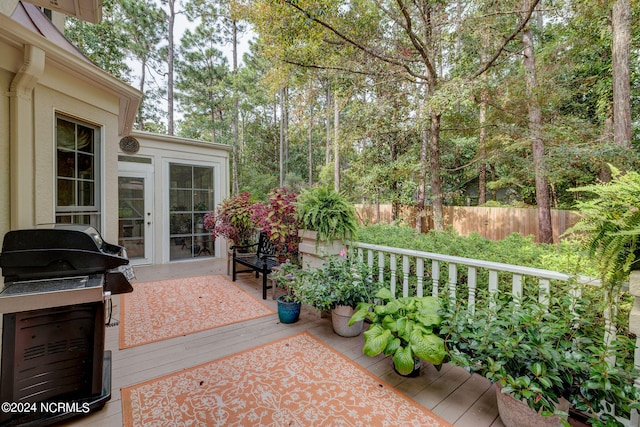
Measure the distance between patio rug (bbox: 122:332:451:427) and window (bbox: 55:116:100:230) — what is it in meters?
1.81

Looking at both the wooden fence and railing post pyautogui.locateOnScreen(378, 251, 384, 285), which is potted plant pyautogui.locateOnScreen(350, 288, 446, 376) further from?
the wooden fence

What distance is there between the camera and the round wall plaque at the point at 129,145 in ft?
17.1

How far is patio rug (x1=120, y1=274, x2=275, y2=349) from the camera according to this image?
2788mm

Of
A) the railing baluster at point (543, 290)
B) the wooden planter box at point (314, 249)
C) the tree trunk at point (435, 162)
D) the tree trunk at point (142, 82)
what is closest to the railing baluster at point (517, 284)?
the railing baluster at point (543, 290)

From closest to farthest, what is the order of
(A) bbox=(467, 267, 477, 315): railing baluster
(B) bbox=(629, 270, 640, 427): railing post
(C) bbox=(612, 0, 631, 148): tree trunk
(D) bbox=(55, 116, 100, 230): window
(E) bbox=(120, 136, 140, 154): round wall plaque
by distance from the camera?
(B) bbox=(629, 270, 640, 427): railing post
(A) bbox=(467, 267, 477, 315): railing baluster
(D) bbox=(55, 116, 100, 230): window
(E) bbox=(120, 136, 140, 154): round wall plaque
(C) bbox=(612, 0, 631, 148): tree trunk

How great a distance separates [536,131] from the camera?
20.6 ft

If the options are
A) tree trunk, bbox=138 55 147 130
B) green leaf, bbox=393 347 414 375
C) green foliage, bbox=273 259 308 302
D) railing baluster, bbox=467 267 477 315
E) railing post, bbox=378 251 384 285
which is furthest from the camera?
tree trunk, bbox=138 55 147 130

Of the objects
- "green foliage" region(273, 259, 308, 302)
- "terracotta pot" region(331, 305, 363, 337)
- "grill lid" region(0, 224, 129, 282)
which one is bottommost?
"terracotta pot" region(331, 305, 363, 337)

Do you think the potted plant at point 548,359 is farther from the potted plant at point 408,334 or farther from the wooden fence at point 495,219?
the wooden fence at point 495,219

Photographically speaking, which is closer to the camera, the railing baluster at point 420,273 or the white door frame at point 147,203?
the railing baluster at point 420,273

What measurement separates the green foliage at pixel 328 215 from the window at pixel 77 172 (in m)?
2.20

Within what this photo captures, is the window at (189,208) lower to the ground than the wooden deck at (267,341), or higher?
higher

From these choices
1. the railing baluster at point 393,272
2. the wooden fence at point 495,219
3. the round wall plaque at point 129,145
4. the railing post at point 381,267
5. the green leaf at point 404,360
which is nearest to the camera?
the green leaf at point 404,360

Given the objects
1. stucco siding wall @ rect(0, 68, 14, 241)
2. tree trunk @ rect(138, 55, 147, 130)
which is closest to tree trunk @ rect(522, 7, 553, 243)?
stucco siding wall @ rect(0, 68, 14, 241)
